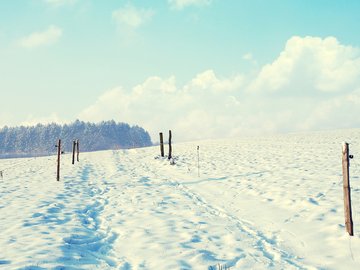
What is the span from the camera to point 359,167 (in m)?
20.0

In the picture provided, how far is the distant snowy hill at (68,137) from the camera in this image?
126125 mm

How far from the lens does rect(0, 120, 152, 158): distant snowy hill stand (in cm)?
12612

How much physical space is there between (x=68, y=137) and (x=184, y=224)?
430 feet

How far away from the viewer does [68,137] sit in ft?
436

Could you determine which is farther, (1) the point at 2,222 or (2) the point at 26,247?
(1) the point at 2,222

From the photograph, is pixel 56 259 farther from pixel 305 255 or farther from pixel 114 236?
pixel 305 255

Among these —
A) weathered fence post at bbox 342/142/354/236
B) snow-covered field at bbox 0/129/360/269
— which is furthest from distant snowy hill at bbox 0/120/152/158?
weathered fence post at bbox 342/142/354/236

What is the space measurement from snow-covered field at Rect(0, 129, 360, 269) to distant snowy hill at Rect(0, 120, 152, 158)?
4331 inches

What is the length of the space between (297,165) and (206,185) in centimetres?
808

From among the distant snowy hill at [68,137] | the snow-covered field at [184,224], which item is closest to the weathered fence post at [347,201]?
the snow-covered field at [184,224]

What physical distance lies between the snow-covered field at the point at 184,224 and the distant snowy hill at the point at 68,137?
110017mm

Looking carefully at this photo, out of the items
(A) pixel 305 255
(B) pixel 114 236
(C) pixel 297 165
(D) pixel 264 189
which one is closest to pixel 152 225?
(B) pixel 114 236

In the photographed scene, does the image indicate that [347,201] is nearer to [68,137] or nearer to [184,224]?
[184,224]

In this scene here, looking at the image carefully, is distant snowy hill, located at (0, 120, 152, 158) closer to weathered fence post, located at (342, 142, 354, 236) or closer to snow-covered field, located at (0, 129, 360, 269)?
snow-covered field, located at (0, 129, 360, 269)
